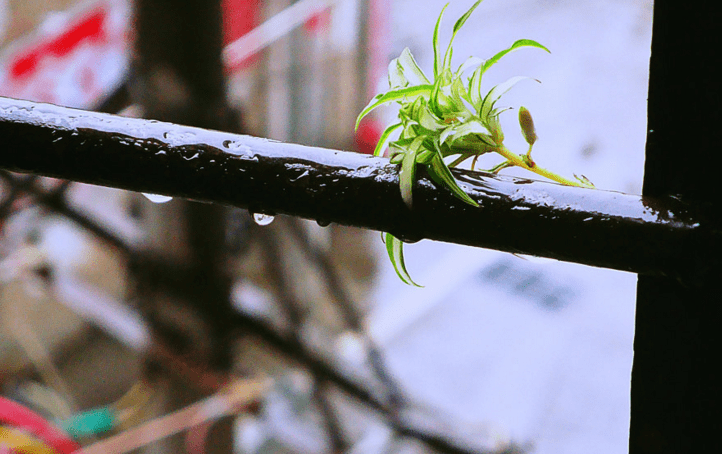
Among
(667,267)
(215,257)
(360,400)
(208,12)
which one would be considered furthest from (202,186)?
(360,400)

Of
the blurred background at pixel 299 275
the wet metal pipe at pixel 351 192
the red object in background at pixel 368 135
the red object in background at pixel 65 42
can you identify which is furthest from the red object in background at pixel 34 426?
the red object in background at pixel 368 135

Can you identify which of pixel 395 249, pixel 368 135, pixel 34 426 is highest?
pixel 395 249

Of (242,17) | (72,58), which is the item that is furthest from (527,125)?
(242,17)

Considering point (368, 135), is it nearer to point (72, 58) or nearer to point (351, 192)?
point (72, 58)

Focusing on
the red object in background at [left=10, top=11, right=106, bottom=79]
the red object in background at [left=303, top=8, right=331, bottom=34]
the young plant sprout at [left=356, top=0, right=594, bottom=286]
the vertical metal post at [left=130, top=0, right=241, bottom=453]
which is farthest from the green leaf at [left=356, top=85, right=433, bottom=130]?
the red object in background at [left=303, top=8, right=331, bottom=34]

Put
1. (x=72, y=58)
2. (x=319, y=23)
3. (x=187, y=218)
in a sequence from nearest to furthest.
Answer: (x=187, y=218) → (x=72, y=58) → (x=319, y=23)

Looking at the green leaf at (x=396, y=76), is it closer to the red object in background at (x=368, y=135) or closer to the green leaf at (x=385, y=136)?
the green leaf at (x=385, y=136)

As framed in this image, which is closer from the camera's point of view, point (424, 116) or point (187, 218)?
point (424, 116)
